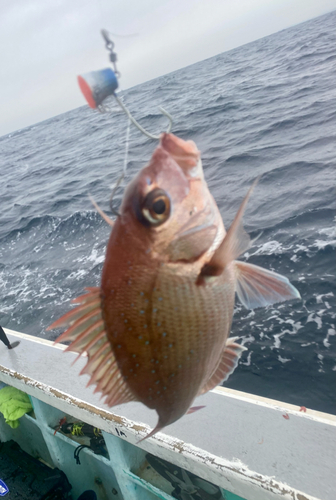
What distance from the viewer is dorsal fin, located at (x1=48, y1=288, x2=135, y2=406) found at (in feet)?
3.43

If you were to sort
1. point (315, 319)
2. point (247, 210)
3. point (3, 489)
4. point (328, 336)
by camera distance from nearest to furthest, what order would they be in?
point (3, 489)
point (328, 336)
point (315, 319)
point (247, 210)

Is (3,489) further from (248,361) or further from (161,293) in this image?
(161,293)

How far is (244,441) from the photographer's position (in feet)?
7.62

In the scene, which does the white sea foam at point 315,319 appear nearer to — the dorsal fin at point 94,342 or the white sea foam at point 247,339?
the white sea foam at point 247,339

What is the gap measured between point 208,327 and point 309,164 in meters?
8.07

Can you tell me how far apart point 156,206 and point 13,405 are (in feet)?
13.6

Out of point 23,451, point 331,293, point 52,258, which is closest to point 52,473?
point 23,451

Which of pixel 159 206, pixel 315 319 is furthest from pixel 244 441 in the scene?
pixel 315 319

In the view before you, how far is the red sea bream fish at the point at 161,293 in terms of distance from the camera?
1.01 m

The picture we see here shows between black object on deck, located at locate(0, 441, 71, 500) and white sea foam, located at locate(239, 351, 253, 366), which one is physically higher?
black object on deck, located at locate(0, 441, 71, 500)

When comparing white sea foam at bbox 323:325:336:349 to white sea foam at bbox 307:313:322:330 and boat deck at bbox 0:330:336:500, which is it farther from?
boat deck at bbox 0:330:336:500

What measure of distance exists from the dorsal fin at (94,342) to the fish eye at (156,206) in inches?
10.4

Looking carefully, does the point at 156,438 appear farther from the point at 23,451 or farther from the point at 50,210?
the point at 50,210

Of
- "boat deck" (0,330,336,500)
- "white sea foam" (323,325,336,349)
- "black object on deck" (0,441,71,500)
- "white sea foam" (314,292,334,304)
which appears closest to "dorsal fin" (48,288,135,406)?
"boat deck" (0,330,336,500)
